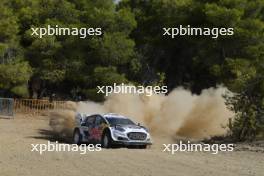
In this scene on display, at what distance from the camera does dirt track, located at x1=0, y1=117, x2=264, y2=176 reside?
15234 mm

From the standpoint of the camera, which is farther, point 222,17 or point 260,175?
point 222,17

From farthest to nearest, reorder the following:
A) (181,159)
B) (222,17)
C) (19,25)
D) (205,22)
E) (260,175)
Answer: (19,25) < (205,22) < (222,17) < (181,159) < (260,175)

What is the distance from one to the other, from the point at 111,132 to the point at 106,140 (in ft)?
1.58

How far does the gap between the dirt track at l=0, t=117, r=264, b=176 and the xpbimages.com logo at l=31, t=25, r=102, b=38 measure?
2266cm

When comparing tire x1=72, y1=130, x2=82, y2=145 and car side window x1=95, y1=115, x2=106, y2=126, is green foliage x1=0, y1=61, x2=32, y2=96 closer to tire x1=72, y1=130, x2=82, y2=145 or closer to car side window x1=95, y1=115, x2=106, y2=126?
tire x1=72, y1=130, x2=82, y2=145

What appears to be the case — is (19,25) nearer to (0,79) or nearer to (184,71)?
(0,79)

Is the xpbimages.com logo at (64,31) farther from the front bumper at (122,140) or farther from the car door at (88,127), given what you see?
the front bumper at (122,140)

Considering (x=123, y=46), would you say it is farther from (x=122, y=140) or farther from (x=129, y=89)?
(x=122, y=140)

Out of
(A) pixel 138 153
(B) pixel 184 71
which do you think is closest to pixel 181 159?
(A) pixel 138 153

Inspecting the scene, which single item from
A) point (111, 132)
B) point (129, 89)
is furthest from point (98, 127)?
point (129, 89)

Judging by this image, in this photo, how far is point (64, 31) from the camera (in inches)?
1823

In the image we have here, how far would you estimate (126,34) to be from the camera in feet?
151

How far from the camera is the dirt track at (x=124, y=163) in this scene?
1523 centimetres

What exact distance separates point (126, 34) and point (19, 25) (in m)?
9.42
